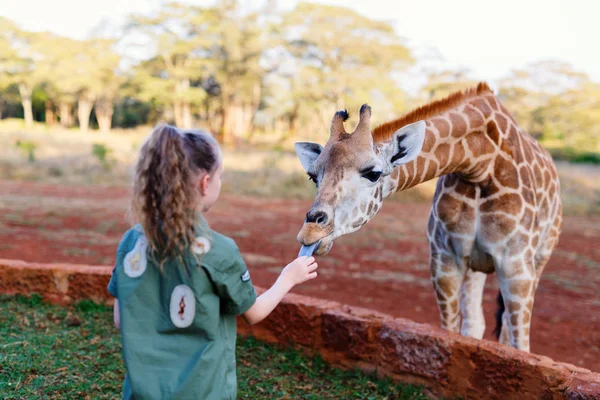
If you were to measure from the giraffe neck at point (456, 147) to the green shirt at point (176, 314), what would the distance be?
1313 mm

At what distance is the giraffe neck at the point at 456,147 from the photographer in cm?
305

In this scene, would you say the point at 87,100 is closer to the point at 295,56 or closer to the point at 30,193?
the point at 295,56

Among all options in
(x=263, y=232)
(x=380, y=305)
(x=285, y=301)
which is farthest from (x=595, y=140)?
(x=285, y=301)

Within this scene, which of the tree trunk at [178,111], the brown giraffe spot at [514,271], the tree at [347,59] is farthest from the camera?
the tree trunk at [178,111]

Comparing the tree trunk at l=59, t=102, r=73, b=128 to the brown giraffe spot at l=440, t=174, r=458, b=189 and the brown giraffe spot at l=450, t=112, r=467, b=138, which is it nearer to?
the brown giraffe spot at l=440, t=174, r=458, b=189

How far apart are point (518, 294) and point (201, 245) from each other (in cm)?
237

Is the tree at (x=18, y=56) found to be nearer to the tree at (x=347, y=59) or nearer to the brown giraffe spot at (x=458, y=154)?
the tree at (x=347, y=59)

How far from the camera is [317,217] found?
8.20 feet

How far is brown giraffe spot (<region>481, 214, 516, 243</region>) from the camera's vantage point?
3344 mm

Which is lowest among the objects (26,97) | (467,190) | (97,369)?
(97,369)

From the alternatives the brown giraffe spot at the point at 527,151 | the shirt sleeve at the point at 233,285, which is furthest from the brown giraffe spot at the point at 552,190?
the shirt sleeve at the point at 233,285

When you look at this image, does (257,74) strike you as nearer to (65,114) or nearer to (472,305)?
(65,114)

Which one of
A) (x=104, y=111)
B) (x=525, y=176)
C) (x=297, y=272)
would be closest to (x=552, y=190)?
(x=525, y=176)

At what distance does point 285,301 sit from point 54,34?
46573mm
